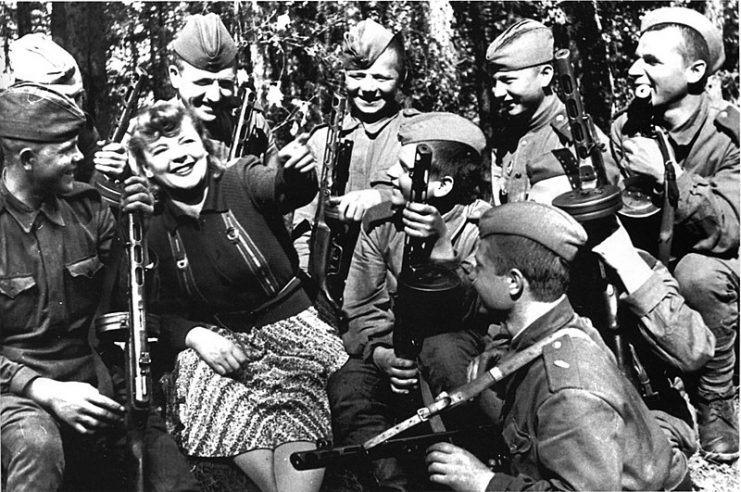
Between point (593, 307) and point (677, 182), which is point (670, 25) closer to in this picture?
point (677, 182)

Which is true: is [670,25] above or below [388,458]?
above

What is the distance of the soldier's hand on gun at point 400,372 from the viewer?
4.07 m

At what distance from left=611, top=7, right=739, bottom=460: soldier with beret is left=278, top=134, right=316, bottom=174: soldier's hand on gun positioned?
1.50 metres

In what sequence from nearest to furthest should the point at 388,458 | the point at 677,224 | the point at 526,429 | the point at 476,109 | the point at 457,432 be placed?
the point at 526,429 < the point at 457,432 < the point at 388,458 < the point at 677,224 < the point at 476,109

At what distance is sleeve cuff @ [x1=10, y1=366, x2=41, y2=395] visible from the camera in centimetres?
372

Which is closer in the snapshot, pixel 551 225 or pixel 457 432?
pixel 551 225

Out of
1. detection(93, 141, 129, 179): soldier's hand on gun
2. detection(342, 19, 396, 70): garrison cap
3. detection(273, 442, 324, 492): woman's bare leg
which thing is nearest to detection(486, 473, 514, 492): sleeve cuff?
detection(273, 442, 324, 492): woman's bare leg

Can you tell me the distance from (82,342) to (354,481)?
52.7 inches

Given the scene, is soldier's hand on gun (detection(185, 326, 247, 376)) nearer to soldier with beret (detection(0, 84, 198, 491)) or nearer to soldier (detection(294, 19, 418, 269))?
soldier with beret (detection(0, 84, 198, 491))

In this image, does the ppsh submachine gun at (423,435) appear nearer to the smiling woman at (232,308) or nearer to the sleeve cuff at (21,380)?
the smiling woman at (232,308)

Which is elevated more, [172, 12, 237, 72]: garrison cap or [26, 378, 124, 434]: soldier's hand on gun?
[172, 12, 237, 72]: garrison cap

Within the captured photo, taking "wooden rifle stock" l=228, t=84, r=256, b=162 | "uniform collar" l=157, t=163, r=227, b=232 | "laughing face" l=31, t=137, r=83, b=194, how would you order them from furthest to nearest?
"wooden rifle stock" l=228, t=84, r=256, b=162 < "uniform collar" l=157, t=163, r=227, b=232 < "laughing face" l=31, t=137, r=83, b=194

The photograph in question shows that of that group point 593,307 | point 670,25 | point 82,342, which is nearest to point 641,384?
point 593,307

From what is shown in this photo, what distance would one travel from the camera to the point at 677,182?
4074 millimetres
